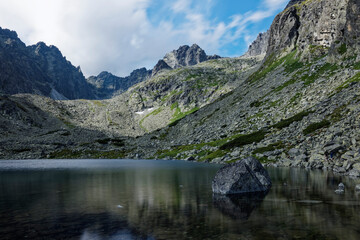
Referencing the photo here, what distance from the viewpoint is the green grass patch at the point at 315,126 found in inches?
2489

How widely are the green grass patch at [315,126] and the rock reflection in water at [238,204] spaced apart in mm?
45039

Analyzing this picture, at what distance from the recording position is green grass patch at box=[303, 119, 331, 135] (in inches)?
2489

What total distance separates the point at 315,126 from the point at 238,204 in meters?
53.0

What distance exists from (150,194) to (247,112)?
9881 centimetres

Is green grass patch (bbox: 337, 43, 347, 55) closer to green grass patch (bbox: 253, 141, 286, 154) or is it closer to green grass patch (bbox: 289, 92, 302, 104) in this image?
green grass patch (bbox: 289, 92, 302, 104)

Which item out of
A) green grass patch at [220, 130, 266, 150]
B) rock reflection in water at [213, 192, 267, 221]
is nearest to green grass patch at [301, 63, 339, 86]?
green grass patch at [220, 130, 266, 150]

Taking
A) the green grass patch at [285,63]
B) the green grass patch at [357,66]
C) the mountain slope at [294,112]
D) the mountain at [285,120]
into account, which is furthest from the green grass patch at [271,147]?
the green grass patch at [285,63]

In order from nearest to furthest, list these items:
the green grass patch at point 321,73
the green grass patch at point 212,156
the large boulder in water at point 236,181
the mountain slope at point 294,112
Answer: the large boulder in water at point 236,181
the mountain slope at point 294,112
the green grass patch at point 212,156
the green grass patch at point 321,73

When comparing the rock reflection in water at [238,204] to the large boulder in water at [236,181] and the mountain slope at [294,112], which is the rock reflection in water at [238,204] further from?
the mountain slope at [294,112]

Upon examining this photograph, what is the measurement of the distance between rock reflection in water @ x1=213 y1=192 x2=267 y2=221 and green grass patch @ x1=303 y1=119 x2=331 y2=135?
45.0 metres

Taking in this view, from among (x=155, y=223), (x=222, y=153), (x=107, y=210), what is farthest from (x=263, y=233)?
(x=222, y=153)

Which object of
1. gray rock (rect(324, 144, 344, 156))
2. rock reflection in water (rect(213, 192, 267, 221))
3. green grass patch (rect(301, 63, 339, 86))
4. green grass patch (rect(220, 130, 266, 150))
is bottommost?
rock reflection in water (rect(213, 192, 267, 221))

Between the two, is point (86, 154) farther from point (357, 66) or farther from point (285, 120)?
point (357, 66)

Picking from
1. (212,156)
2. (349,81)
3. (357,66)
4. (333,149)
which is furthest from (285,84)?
(333,149)
